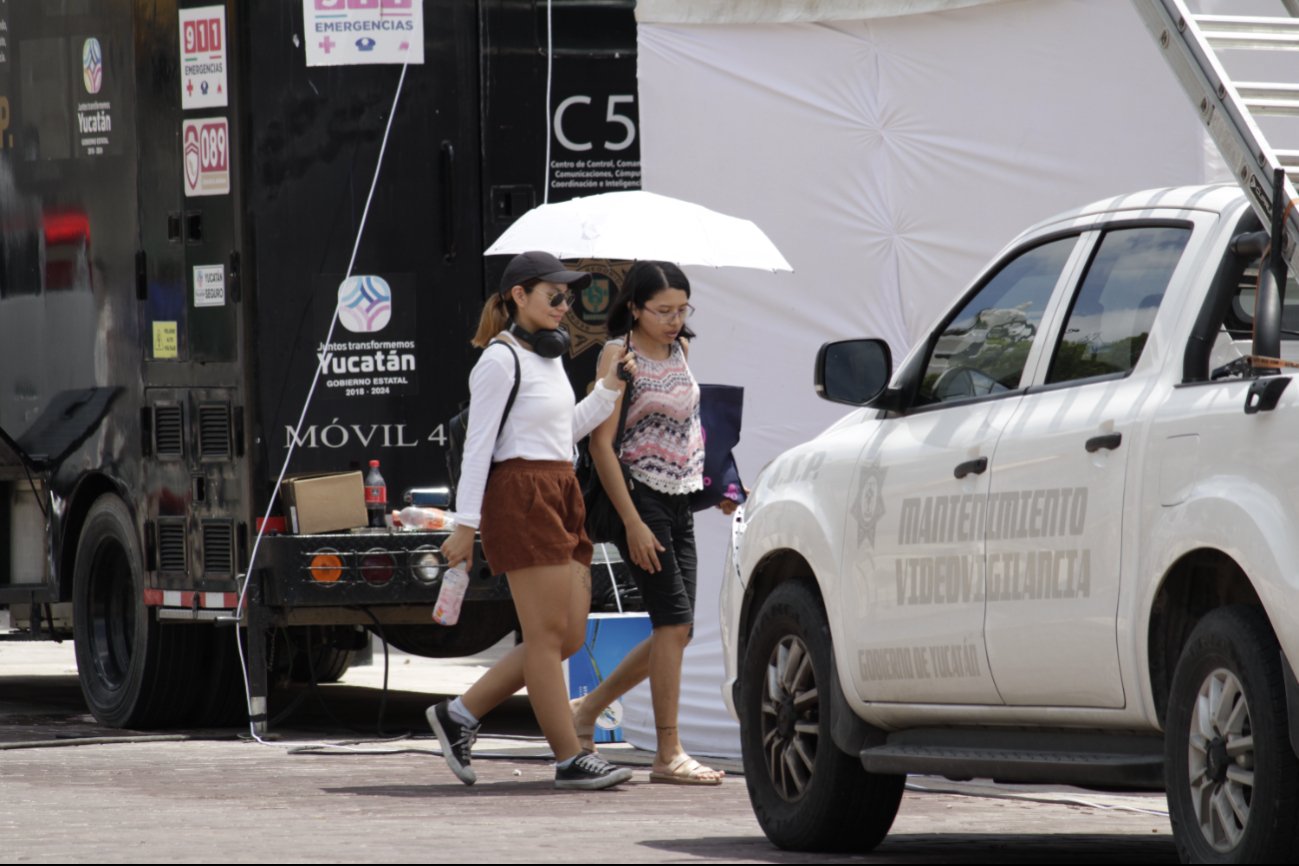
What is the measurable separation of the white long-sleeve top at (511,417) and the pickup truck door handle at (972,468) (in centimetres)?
260

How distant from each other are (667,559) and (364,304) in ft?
9.13

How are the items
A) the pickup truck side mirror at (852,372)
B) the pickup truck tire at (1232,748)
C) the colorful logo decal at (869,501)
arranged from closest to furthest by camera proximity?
the pickup truck tire at (1232,748), the colorful logo decal at (869,501), the pickup truck side mirror at (852,372)

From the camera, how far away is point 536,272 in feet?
30.2

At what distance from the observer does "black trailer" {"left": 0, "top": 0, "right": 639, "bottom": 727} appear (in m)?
11.5

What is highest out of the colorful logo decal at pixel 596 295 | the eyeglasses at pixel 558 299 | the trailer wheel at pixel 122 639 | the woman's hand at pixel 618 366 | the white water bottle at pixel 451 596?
the eyeglasses at pixel 558 299

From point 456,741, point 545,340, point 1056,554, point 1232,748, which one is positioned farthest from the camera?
point 456,741

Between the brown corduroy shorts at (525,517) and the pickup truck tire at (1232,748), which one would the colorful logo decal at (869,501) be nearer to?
the pickup truck tire at (1232,748)

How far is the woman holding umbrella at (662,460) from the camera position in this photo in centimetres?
952

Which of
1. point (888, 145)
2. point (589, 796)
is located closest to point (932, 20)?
point (888, 145)

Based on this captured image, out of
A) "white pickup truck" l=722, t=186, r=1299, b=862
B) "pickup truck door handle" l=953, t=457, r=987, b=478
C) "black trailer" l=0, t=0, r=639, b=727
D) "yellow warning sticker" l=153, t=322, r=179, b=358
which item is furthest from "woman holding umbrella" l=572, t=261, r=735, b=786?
"yellow warning sticker" l=153, t=322, r=179, b=358

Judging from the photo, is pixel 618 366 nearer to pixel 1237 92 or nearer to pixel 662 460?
pixel 662 460

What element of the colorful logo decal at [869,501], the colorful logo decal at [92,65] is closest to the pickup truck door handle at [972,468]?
the colorful logo decal at [869,501]

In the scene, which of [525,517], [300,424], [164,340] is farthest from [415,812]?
[164,340]

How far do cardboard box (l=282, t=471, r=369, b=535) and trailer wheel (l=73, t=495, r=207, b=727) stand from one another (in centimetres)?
111
